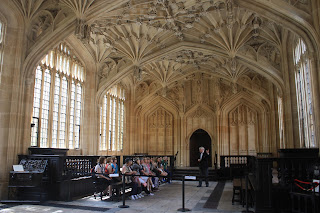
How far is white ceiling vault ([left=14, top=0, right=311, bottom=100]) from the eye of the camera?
1104 centimetres

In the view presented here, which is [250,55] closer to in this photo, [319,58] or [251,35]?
[251,35]

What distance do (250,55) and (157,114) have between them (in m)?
9.24

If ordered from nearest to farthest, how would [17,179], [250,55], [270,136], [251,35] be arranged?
1. [17,179]
2. [251,35]
3. [250,55]
4. [270,136]

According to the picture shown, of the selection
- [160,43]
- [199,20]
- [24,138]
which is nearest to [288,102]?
[199,20]

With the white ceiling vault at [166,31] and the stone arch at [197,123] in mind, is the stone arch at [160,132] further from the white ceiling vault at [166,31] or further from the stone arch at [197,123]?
the white ceiling vault at [166,31]

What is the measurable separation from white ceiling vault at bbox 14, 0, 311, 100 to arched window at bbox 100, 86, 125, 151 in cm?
234

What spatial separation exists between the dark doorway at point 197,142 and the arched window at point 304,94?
10.3m

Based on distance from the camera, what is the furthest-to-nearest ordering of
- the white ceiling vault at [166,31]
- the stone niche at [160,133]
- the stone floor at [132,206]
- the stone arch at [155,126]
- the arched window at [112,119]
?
the stone niche at [160,133], the stone arch at [155,126], the arched window at [112,119], the white ceiling vault at [166,31], the stone floor at [132,206]

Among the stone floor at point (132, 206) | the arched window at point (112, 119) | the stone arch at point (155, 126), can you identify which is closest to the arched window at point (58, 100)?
the arched window at point (112, 119)

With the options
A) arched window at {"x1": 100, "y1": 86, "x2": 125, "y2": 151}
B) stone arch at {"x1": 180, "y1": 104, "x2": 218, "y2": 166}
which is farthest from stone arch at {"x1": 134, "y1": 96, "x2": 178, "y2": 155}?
arched window at {"x1": 100, "y1": 86, "x2": 125, "y2": 151}

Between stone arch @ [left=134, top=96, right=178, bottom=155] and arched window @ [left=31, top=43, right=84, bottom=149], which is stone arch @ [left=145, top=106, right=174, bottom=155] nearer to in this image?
stone arch @ [left=134, top=96, right=178, bottom=155]

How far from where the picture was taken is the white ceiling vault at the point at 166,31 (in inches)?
435

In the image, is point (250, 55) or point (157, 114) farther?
point (157, 114)

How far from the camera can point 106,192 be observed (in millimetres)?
8875
